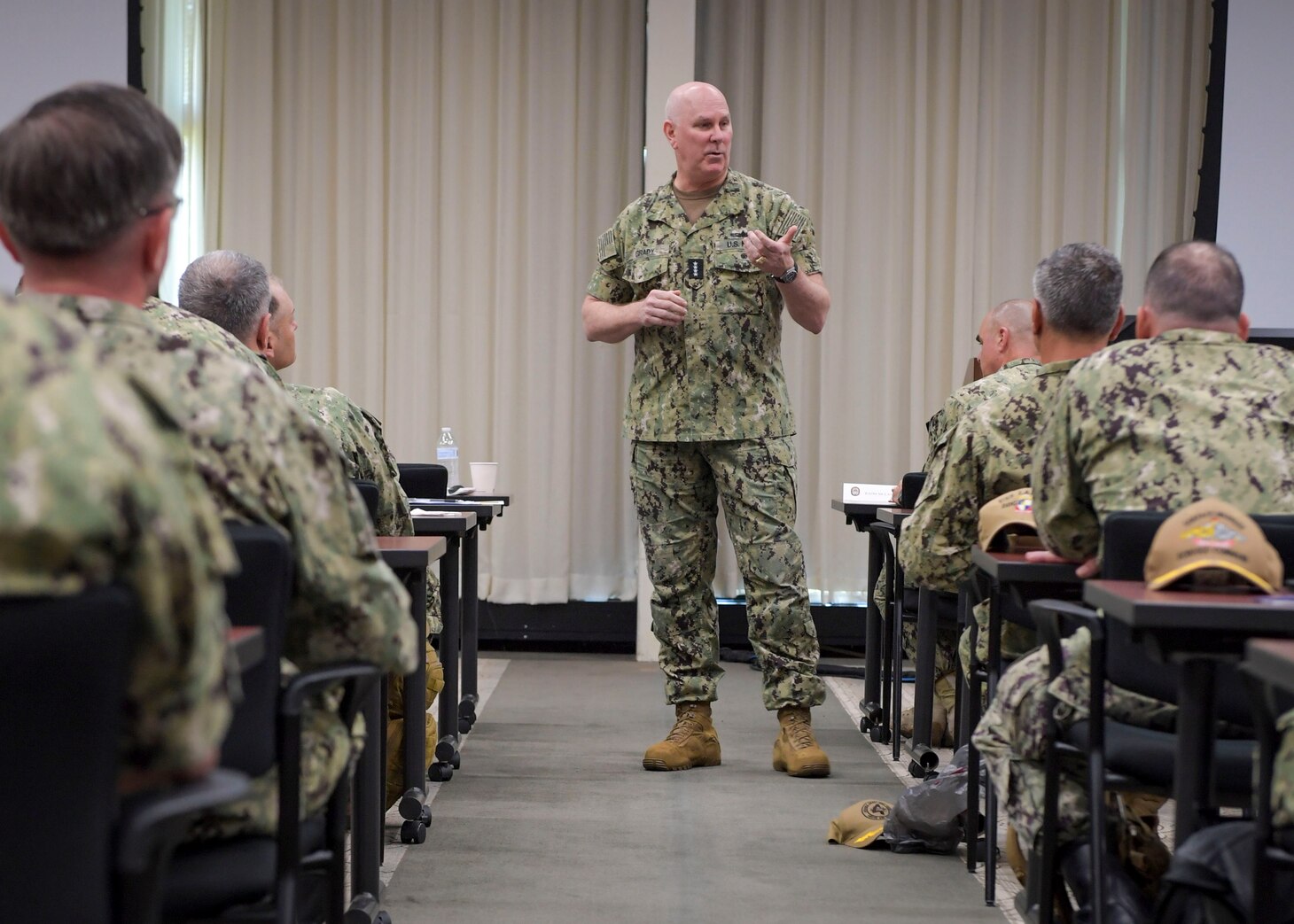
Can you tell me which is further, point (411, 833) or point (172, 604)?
point (411, 833)

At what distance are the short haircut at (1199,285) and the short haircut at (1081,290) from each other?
437 millimetres

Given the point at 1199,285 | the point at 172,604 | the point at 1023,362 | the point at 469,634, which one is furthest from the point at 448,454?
the point at 172,604

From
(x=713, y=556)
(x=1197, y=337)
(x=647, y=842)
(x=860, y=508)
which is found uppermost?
(x=1197, y=337)

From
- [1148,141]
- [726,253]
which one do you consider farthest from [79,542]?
[1148,141]

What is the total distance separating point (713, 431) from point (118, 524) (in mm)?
2899

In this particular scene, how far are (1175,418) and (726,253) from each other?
1.81 metres

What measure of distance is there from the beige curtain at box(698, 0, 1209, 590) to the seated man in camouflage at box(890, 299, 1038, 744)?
1.74 m

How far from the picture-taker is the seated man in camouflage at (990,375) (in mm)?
3789

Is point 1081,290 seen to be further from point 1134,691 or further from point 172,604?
point 172,604

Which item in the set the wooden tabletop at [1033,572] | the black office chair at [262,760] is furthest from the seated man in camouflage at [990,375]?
the black office chair at [262,760]

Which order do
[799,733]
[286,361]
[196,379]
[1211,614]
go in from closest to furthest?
1. [196,379]
2. [1211,614]
3. [286,361]
4. [799,733]

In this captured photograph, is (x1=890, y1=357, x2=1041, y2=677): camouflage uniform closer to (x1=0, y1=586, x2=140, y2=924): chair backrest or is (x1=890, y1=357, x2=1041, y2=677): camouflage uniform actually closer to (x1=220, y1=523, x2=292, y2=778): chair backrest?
(x1=220, y1=523, x2=292, y2=778): chair backrest

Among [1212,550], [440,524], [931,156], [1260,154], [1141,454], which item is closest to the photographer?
[1212,550]

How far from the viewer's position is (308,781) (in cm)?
161
